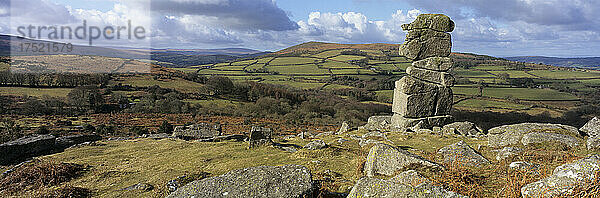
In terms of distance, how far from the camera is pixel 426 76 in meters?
17.4

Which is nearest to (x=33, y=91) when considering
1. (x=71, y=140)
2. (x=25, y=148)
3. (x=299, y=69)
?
(x=71, y=140)

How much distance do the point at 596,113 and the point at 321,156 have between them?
64602 mm

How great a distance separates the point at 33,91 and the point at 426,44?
60.8 metres

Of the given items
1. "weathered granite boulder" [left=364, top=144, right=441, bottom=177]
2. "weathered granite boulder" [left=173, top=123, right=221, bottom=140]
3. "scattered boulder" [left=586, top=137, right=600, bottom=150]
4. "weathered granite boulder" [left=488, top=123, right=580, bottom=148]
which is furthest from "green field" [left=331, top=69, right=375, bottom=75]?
"weathered granite boulder" [left=364, top=144, right=441, bottom=177]

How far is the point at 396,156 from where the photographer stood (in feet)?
21.7

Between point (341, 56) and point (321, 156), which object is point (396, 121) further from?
point (341, 56)

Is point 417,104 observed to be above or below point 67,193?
above

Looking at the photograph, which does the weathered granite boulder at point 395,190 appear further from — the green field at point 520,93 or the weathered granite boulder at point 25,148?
the green field at point 520,93

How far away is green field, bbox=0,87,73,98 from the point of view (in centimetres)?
4247

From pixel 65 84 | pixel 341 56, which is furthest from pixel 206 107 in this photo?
pixel 341 56

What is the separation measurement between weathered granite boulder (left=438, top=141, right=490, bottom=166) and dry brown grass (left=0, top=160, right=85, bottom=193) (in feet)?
37.5

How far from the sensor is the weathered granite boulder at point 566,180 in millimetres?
3885

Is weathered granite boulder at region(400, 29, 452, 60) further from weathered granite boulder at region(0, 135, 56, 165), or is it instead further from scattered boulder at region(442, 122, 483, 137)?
weathered granite boulder at region(0, 135, 56, 165)

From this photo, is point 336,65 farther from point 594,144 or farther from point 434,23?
point 594,144
